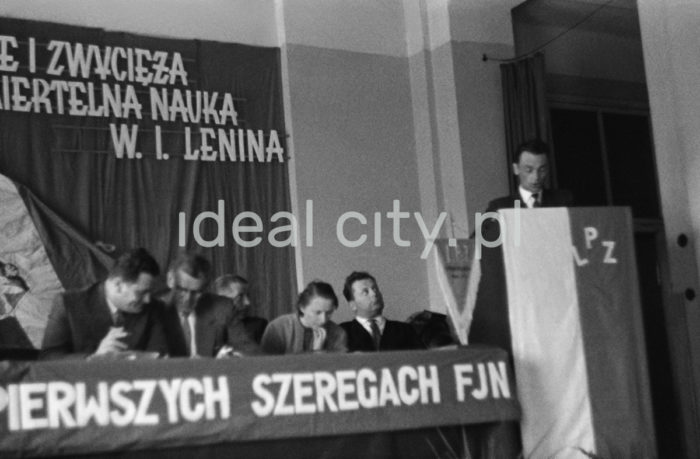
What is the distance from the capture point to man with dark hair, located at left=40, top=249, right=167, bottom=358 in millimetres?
3605

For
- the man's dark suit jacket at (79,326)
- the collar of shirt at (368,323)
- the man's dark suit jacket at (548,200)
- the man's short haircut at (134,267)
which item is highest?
the man's dark suit jacket at (548,200)

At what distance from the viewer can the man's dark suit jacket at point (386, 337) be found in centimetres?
486

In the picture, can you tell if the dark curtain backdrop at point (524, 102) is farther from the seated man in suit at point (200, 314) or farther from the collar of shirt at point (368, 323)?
the seated man in suit at point (200, 314)

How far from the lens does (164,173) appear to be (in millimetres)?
6312

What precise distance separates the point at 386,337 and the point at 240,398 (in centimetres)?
170

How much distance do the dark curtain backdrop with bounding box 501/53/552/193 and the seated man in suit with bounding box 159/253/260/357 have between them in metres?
3.32

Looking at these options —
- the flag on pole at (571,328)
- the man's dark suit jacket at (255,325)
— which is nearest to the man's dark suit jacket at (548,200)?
the flag on pole at (571,328)

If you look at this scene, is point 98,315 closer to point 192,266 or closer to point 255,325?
point 192,266

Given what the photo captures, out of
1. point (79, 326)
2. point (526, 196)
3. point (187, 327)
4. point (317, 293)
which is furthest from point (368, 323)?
point (79, 326)

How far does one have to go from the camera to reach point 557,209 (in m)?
4.09

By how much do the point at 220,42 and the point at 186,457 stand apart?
386 cm

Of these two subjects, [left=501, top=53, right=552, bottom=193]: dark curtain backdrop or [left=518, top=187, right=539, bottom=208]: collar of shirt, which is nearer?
[left=518, top=187, right=539, bottom=208]: collar of shirt

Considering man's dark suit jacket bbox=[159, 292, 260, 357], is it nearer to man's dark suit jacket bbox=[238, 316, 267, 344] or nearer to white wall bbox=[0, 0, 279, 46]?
man's dark suit jacket bbox=[238, 316, 267, 344]

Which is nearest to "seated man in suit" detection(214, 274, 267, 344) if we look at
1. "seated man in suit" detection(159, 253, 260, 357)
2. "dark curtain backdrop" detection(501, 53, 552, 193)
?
"seated man in suit" detection(159, 253, 260, 357)
